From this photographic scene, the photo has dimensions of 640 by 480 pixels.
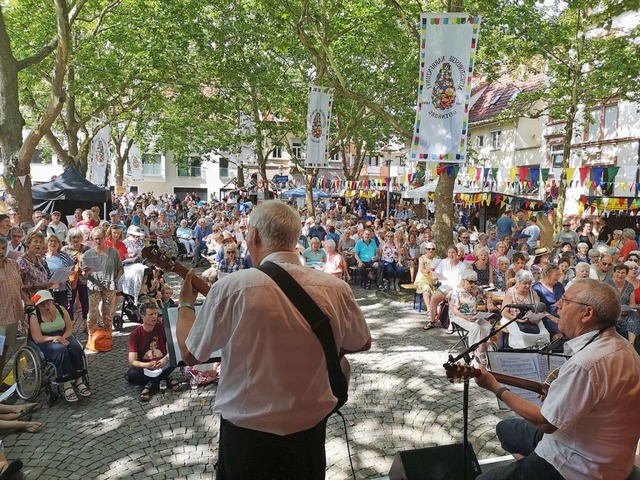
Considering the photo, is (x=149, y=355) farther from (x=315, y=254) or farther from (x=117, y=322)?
(x=315, y=254)

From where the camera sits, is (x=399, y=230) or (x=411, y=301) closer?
(x=411, y=301)

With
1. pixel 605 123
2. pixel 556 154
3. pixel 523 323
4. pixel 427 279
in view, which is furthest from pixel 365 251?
pixel 556 154

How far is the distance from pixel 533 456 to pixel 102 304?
619cm

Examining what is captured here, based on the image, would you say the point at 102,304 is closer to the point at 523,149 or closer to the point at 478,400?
the point at 478,400

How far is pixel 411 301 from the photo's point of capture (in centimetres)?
1043

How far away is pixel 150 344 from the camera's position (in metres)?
→ 5.62

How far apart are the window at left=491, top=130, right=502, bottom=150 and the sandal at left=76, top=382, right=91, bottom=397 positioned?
2697 centimetres

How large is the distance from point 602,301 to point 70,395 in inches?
200

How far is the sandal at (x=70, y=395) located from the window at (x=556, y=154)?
23.5 m

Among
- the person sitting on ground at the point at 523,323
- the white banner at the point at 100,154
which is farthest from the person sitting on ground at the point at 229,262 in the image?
the white banner at the point at 100,154

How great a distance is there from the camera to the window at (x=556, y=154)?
23.4 m

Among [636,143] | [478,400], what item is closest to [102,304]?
[478,400]

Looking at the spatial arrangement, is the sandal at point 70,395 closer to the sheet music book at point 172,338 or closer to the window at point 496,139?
the sheet music book at point 172,338

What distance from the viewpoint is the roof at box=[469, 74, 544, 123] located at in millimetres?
26955
